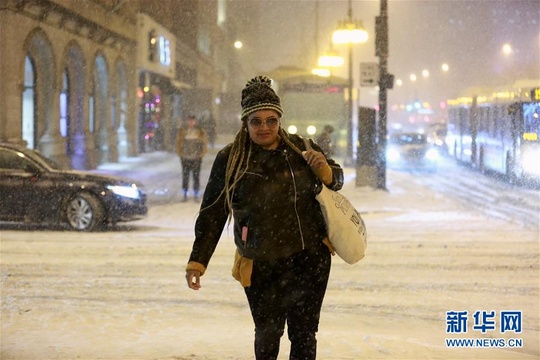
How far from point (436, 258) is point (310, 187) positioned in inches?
270

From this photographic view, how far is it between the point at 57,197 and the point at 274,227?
987cm

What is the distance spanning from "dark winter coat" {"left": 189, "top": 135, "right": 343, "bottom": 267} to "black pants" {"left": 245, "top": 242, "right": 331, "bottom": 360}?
0.25 feet

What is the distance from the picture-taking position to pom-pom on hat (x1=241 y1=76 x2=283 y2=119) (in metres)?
4.45

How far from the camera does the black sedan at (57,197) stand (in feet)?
44.8

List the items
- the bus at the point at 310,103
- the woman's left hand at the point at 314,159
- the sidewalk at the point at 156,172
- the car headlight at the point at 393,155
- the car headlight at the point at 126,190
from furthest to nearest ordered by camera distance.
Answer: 1. the car headlight at the point at 393,155
2. the bus at the point at 310,103
3. the sidewalk at the point at 156,172
4. the car headlight at the point at 126,190
5. the woman's left hand at the point at 314,159

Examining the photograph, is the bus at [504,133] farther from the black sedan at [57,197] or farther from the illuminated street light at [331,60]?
the black sedan at [57,197]

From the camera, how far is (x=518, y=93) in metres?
25.3

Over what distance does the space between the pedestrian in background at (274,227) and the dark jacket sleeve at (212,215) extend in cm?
2

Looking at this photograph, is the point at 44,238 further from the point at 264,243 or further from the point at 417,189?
the point at 417,189

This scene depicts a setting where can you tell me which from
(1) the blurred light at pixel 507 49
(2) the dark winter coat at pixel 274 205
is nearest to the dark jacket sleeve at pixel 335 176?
(2) the dark winter coat at pixel 274 205

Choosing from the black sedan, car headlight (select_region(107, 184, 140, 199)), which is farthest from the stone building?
car headlight (select_region(107, 184, 140, 199))

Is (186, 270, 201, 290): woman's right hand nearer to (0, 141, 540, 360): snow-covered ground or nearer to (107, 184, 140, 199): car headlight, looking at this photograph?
(0, 141, 540, 360): snow-covered ground

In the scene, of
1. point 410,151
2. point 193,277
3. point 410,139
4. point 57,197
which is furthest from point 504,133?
point 193,277

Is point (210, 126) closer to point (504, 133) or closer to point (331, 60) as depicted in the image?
point (331, 60)
